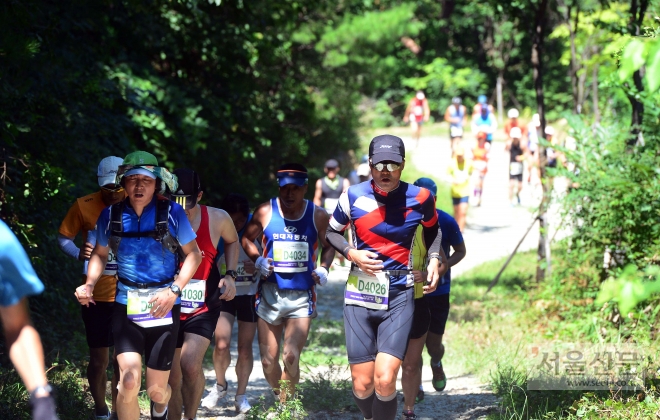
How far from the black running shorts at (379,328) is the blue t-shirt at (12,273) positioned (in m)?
2.80

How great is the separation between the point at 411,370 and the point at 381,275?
4.21ft

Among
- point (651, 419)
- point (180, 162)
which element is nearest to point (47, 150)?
point (180, 162)

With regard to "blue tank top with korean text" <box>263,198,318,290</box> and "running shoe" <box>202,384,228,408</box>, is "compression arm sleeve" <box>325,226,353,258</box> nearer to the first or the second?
"blue tank top with korean text" <box>263,198,318,290</box>

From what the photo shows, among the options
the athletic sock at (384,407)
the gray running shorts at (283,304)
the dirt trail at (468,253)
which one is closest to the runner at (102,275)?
the dirt trail at (468,253)

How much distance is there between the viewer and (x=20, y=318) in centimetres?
361

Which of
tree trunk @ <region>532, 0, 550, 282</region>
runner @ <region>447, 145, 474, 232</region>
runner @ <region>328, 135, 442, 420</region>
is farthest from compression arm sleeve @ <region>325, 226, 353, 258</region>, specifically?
runner @ <region>447, 145, 474, 232</region>

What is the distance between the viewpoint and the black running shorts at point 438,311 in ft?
24.9

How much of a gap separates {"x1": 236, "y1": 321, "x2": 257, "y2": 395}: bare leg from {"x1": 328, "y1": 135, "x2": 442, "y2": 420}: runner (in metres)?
1.78

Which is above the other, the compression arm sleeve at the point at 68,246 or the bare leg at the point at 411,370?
the compression arm sleeve at the point at 68,246

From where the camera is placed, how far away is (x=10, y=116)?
315 inches

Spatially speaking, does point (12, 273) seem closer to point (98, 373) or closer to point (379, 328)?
point (379, 328)

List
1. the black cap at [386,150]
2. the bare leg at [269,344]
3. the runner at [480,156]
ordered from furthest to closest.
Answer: the runner at [480,156] → the bare leg at [269,344] → the black cap at [386,150]

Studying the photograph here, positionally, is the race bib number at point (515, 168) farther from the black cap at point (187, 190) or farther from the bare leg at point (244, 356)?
the black cap at point (187, 190)

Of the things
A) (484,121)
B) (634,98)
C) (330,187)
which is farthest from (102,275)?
(484,121)
